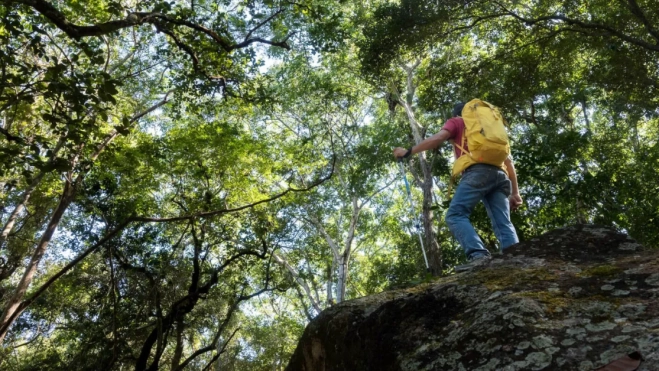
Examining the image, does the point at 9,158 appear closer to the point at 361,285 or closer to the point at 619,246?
the point at 619,246

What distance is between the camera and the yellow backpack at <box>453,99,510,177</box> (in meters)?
3.39

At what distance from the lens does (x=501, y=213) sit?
3.70 metres

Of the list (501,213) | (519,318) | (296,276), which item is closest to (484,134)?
(501,213)

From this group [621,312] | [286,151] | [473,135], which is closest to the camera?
[621,312]

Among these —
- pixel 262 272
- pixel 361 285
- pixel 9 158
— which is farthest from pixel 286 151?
pixel 9 158

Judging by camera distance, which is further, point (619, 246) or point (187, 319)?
point (187, 319)

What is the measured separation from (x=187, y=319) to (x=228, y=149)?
5.77 m

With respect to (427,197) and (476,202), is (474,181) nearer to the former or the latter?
(476,202)

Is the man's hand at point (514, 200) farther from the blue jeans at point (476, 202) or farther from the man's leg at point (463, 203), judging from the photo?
the man's leg at point (463, 203)

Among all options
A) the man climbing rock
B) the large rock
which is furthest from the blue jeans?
the large rock

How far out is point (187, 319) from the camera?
537 inches

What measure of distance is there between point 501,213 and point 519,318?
222 centimetres

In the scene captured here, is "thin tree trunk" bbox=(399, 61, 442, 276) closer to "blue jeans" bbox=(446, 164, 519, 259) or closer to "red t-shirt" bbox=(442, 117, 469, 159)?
"blue jeans" bbox=(446, 164, 519, 259)

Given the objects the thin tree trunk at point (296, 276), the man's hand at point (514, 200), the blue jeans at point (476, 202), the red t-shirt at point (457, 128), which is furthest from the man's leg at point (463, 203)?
the thin tree trunk at point (296, 276)
